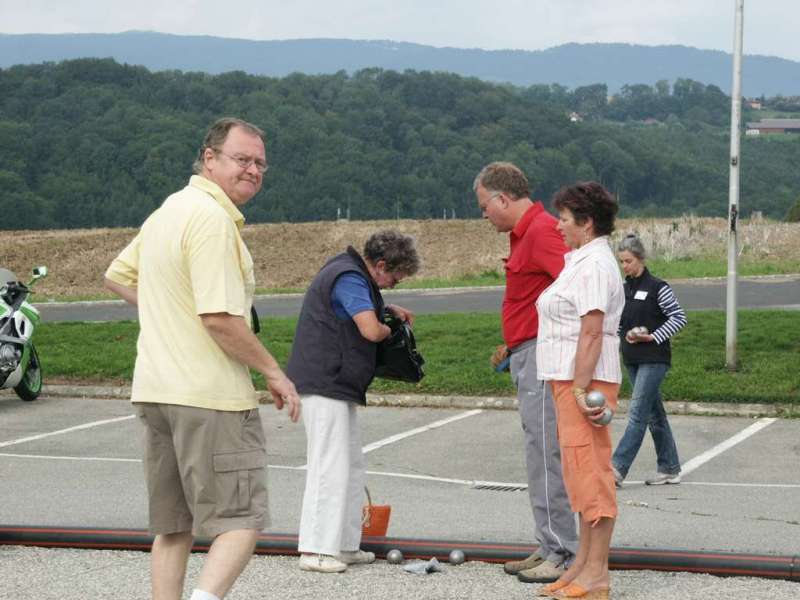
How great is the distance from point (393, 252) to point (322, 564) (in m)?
1.61

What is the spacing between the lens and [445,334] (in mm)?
20141

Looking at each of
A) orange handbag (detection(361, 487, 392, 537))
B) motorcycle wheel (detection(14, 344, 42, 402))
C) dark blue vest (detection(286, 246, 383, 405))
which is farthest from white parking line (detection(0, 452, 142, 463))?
dark blue vest (detection(286, 246, 383, 405))

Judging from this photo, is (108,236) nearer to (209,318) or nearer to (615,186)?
(209,318)

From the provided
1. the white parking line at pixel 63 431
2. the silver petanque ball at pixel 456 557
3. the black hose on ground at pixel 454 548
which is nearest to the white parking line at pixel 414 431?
the white parking line at pixel 63 431

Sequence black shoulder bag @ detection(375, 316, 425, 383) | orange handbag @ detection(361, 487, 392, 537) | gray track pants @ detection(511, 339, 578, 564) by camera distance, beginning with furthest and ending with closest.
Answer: orange handbag @ detection(361, 487, 392, 537)
black shoulder bag @ detection(375, 316, 425, 383)
gray track pants @ detection(511, 339, 578, 564)

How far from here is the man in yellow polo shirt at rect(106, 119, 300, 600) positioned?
18.6ft

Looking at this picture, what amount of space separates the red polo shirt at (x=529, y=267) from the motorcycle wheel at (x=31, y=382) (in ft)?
31.2

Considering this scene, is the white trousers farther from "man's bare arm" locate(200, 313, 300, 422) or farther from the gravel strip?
"man's bare arm" locate(200, 313, 300, 422)

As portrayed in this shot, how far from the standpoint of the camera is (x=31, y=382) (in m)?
16.3

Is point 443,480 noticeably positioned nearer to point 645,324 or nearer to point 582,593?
point 645,324

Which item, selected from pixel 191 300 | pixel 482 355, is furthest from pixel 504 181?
→ pixel 482 355

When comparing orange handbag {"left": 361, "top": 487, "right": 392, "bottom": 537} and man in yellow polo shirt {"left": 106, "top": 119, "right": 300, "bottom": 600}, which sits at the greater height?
man in yellow polo shirt {"left": 106, "top": 119, "right": 300, "bottom": 600}

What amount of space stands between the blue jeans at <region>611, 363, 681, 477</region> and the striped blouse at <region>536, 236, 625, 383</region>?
12.5 ft

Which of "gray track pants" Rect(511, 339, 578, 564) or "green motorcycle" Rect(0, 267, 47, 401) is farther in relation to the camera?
"green motorcycle" Rect(0, 267, 47, 401)
